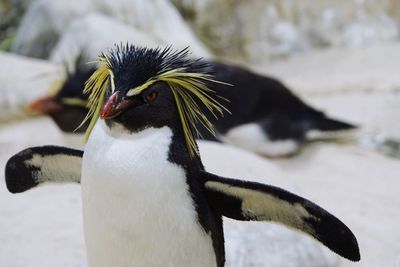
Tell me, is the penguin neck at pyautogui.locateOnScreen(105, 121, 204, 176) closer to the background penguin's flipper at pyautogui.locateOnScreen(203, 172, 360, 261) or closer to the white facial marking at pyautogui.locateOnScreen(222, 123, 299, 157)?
the background penguin's flipper at pyautogui.locateOnScreen(203, 172, 360, 261)

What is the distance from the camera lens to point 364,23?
636 centimetres

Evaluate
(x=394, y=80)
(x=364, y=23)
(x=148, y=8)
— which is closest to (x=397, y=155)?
(x=394, y=80)

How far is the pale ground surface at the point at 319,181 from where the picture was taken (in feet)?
6.87

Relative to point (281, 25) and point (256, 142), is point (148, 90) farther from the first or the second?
point (281, 25)

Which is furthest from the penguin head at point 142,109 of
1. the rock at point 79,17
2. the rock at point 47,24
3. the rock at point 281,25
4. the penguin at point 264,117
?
the rock at point 281,25

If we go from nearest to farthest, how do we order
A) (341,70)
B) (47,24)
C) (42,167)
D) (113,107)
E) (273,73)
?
1. (113,107)
2. (42,167)
3. (47,24)
4. (341,70)
5. (273,73)

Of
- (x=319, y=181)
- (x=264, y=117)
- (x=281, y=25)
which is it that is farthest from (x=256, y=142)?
(x=281, y=25)

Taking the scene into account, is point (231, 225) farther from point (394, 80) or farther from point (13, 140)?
point (394, 80)

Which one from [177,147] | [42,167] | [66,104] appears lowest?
[66,104]

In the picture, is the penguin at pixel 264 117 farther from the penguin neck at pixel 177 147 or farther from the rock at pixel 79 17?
the penguin neck at pixel 177 147

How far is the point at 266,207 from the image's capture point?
1379 mm

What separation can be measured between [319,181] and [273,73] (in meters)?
2.73

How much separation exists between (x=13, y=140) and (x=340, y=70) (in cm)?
310

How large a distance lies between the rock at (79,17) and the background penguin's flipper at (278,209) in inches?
134
